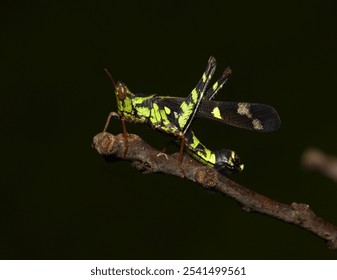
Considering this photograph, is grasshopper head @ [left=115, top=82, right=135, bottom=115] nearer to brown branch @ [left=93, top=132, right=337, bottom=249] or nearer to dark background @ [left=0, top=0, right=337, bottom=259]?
brown branch @ [left=93, top=132, right=337, bottom=249]

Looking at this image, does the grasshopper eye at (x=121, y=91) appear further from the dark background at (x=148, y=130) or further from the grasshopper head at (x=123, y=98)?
the dark background at (x=148, y=130)

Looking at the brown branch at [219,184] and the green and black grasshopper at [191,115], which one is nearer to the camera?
the brown branch at [219,184]

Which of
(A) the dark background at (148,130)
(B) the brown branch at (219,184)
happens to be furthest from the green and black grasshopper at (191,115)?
(A) the dark background at (148,130)

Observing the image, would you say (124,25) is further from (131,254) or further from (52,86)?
(131,254)

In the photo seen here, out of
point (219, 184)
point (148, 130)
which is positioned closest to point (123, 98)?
point (219, 184)

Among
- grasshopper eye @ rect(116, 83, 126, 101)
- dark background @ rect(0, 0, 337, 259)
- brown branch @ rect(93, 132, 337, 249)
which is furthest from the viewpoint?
dark background @ rect(0, 0, 337, 259)

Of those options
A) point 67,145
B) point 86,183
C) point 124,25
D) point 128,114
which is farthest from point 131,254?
point 124,25

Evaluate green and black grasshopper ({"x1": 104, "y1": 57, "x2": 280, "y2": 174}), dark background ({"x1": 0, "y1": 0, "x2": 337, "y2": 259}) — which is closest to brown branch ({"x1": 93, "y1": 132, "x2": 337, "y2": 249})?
green and black grasshopper ({"x1": 104, "y1": 57, "x2": 280, "y2": 174})

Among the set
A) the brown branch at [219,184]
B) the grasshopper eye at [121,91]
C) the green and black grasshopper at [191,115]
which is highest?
the grasshopper eye at [121,91]
